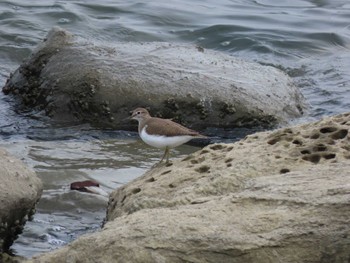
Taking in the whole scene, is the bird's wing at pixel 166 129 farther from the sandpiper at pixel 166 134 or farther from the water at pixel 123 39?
the water at pixel 123 39

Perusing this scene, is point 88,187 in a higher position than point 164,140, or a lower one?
lower

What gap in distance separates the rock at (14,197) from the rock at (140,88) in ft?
10.5

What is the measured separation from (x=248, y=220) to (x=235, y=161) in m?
0.96

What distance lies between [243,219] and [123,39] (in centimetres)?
892

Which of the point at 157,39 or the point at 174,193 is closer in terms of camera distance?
the point at 174,193

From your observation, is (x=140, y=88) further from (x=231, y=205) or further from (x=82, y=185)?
(x=231, y=205)

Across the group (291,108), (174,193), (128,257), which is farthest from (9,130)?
(128,257)

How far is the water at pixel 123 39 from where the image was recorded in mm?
6594

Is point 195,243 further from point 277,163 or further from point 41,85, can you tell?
point 41,85

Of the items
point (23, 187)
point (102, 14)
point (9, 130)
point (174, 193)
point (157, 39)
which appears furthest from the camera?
point (102, 14)

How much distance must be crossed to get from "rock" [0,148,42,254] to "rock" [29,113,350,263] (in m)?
0.68

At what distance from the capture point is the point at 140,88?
875 centimetres

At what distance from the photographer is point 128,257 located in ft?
13.4

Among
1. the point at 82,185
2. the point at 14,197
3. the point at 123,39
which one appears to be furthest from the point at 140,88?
the point at 123,39
